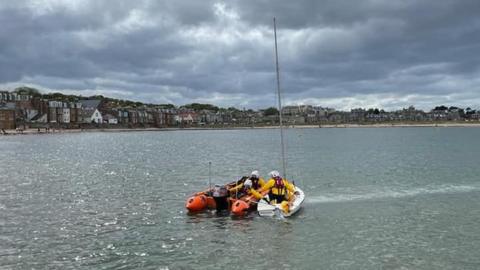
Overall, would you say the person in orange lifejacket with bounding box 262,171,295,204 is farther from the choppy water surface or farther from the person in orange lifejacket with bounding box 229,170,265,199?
the choppy water surface

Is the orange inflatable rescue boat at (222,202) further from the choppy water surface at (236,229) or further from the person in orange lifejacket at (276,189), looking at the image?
the person in orange lifejacket at (276,189)

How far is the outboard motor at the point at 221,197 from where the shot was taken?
24609mm

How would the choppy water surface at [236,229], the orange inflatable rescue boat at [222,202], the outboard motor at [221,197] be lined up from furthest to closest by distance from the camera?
the outboard motor at [221,197], the orange inflatable rescue boat at [222,202], the choppy water surface at [236,229]

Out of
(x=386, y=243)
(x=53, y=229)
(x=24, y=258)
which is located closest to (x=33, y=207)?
(x=53, y=229)

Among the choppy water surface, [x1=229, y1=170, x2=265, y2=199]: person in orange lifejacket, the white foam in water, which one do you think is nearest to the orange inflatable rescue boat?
[x1=229, y1=170, x2=265, y2=199]: person in orange lifejacket

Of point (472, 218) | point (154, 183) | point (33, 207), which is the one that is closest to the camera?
point (472, 218)

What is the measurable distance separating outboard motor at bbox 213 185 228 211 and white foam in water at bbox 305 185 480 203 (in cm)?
663

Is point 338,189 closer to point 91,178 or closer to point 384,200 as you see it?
point 384,200

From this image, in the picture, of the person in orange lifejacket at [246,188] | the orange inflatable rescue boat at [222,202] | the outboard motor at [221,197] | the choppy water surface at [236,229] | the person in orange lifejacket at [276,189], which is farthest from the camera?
the person in orange lifejacket at [246,188]

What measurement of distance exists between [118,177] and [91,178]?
8.15ft

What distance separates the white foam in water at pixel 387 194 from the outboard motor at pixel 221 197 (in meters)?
6.63

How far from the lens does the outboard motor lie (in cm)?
2461

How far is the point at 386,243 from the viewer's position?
19.2m

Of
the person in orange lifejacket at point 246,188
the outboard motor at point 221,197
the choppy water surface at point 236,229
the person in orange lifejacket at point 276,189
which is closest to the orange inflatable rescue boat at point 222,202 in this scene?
the outboard motor at point 221,197
